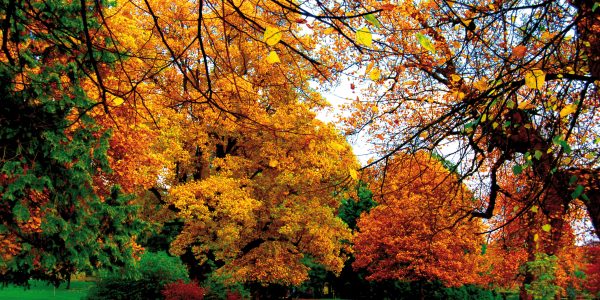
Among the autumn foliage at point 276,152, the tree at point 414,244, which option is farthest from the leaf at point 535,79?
the tree at point 414,244

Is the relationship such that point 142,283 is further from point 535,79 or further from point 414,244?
point 535,79

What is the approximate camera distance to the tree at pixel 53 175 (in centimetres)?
1036

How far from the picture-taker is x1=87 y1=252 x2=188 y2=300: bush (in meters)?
18.7

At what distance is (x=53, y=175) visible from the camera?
1164 centimetres

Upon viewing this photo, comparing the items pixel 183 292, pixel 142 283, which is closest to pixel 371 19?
pixel 183 292

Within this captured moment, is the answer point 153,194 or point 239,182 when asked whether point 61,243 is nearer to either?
point 239,182

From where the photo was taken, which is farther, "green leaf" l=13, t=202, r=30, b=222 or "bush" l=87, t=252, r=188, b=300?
"bush" l=87, t=252, r=188, b=300

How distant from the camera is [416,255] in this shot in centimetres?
2372

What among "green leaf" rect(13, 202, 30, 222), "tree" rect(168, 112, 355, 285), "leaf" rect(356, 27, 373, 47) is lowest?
"leaf" rect(356, 27, 373, 47)

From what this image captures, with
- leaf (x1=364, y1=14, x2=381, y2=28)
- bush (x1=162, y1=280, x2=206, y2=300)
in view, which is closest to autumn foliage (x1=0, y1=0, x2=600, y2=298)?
leaf (x1=364, y1=14, x2=381, y2=28)

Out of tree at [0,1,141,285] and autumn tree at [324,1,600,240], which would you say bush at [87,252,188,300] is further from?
autumn tree at [324,1,600,240]

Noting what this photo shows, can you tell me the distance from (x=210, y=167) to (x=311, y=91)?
5.24 metres

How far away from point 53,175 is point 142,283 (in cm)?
838

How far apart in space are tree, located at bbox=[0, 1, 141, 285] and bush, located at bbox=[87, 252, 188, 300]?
5418mm
